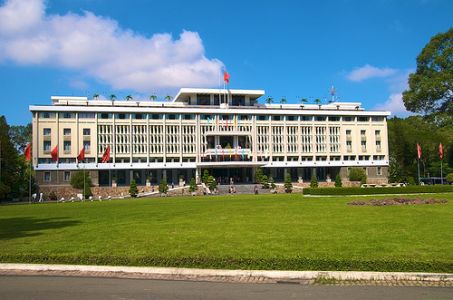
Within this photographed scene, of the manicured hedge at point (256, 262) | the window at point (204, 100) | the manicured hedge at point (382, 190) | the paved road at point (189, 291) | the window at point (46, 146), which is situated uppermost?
the window at point (204, 100)

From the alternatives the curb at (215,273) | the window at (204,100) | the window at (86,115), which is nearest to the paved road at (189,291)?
the curb at (215,273)

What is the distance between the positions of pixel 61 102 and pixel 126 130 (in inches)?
511

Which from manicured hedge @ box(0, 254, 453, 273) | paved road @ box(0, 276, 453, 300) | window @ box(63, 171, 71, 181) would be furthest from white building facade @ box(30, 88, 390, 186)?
paved road @ box(0, 276, 453, 300)

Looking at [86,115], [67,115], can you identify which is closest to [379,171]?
[86,115]

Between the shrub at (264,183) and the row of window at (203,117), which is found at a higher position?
the row of window at (203,117)

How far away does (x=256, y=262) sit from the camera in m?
10.5

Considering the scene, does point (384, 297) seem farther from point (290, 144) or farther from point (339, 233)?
point (290, 144)

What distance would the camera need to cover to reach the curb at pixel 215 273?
948 centimetres

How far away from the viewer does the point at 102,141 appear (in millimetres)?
80438

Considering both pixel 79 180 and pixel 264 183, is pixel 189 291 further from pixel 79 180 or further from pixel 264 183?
pixel 79 180

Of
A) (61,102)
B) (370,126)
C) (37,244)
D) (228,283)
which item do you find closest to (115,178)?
(61,102)

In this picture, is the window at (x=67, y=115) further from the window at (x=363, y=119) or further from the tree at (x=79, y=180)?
the window at (x=363, y=119)

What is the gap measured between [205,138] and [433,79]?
44.4m

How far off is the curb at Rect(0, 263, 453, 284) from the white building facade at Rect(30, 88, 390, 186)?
2706 inches
